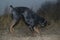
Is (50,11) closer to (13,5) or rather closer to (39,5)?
(39,5)

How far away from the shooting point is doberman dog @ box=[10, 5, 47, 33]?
3.94 m

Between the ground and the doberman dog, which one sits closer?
the ground

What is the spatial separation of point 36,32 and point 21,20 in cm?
46

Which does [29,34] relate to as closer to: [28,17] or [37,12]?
[28,17]

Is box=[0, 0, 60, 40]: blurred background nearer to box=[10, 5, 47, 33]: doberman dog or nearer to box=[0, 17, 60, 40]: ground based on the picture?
box=[0, 17, 60, 40]: ground

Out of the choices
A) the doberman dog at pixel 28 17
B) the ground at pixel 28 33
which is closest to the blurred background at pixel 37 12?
the ground at pixel 28 33

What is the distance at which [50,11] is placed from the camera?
433 cm

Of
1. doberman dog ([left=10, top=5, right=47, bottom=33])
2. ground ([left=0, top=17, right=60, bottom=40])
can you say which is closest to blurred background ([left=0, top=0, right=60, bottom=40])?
ground ([left=0, top=17, right=60, bottom=40])

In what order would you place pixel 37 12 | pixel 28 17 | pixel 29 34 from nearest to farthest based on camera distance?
pixel 29 34
pixel 28 17
pixel 37 12

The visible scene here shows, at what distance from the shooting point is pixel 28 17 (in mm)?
3979

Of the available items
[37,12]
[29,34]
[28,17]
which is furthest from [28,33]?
[37,12]

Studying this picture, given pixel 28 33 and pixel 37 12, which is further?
pixel 37 12

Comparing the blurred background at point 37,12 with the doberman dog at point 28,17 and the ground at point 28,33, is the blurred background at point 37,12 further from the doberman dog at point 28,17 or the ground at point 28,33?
the doberman dog at point 28,17

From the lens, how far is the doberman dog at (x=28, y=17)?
3.94 m
